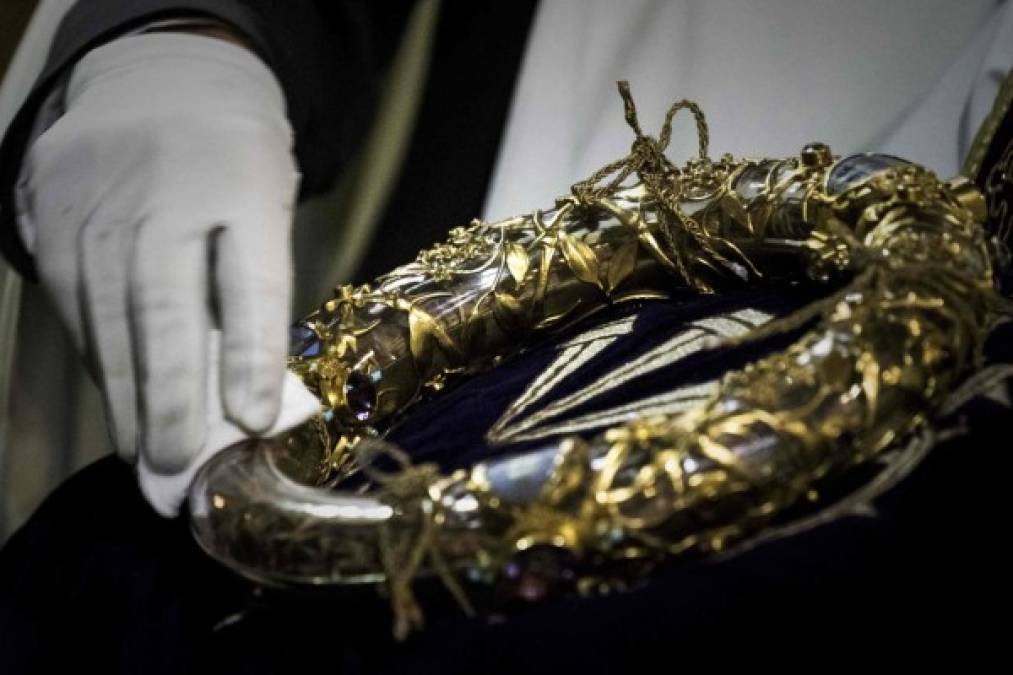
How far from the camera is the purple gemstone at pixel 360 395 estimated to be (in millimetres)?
647

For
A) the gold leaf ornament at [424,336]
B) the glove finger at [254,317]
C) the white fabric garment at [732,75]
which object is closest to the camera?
the glove finger at [254,317]

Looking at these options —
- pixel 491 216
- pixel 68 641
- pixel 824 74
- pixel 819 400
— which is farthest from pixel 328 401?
pixel 824 74

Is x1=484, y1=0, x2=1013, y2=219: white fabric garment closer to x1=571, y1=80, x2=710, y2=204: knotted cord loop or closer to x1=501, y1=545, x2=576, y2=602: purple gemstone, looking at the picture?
x1=571, y1=80, x2=710, y2=204: knotted cord loop

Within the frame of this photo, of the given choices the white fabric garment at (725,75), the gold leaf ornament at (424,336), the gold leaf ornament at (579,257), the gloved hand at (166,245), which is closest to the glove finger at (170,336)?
the gloved hand at (166,245)

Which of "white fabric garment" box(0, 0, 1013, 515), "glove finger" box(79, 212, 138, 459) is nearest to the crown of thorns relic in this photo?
"glove finger" box(79, 212, 138, 459)

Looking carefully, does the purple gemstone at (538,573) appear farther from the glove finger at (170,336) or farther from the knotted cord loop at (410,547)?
the glove finger at (170,336)

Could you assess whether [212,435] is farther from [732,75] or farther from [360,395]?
[732,75]

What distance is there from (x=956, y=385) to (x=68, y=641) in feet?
1.60

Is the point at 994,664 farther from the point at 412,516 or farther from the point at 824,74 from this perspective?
the point at 824,74

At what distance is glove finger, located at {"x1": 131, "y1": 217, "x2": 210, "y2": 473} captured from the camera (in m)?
0.57

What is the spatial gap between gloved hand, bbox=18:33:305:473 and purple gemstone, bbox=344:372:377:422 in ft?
0.22

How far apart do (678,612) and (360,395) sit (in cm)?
30

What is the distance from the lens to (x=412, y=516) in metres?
0.44

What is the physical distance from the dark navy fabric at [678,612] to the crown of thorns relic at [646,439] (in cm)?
2
